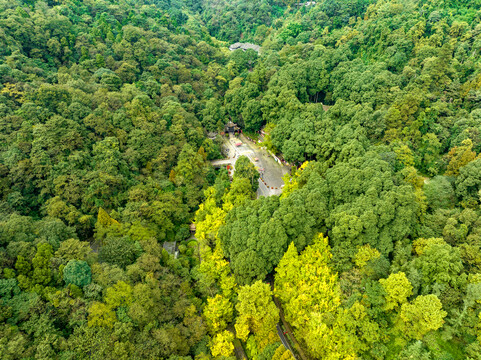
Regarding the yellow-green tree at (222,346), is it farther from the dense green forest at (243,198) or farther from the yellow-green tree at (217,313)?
the yellow-green tree at (217,313)

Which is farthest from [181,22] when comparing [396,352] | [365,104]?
[396,352]

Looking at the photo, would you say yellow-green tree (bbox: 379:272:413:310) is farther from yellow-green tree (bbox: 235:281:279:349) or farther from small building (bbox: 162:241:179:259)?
small building (bbox: 162:241:179:259)

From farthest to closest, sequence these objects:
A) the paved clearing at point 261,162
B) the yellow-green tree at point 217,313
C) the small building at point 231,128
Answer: the small building at point 231,128 → the paved clearing at point 261,162 → the yellow-green tree at point 217,313

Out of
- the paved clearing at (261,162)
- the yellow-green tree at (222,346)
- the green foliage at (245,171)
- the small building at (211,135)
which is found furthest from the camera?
the small building at (211,135)

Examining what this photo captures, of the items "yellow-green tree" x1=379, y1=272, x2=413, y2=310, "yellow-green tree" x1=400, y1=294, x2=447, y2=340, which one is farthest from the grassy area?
"yellow-green tree" x1=400, y1=294, x2=447, y2=340

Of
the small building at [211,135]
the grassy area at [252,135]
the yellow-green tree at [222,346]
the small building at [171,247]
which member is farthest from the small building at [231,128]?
the yellow-green tree at [222,346]

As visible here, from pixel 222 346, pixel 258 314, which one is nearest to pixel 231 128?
pixel 258 314
